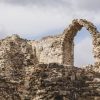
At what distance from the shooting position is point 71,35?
30406 mm

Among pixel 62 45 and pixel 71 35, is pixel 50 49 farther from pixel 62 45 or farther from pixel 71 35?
pixel 71 35

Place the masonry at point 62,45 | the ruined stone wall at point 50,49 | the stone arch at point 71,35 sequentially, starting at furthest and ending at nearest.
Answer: the ruined stone wall at point 50,49 < the masonry at point 62,45 < the stone arch at point 71,35

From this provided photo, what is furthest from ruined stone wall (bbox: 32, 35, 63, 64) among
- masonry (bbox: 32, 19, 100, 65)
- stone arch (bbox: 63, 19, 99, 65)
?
stone arch (bbox: 63, 19, 99, 65)

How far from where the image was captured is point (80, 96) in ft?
48.9

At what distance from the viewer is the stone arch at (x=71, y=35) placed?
92.3 feet

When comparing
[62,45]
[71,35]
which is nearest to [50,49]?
[62,45]

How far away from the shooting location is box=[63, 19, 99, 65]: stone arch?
1107 inches

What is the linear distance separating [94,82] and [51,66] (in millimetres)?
1385

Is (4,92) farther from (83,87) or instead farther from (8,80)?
(83,87)

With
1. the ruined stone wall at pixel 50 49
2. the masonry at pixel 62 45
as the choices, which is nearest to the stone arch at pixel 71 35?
the masonry at pixel 62 45

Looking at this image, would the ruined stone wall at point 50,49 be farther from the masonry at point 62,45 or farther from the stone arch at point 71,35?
the stone arch at point 71,35

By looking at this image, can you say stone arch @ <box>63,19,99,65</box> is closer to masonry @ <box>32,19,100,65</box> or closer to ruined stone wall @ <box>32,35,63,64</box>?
masonry @ <box>32,19,100,65</box>

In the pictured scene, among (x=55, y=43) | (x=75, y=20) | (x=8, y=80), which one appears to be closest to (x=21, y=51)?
(x=55, y=43)

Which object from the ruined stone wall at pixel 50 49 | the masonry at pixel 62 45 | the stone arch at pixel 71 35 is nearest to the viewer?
the stone arch at pixel 71 35
